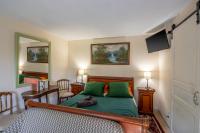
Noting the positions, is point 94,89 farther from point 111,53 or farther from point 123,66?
point 111,53

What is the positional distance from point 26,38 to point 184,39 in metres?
3.16

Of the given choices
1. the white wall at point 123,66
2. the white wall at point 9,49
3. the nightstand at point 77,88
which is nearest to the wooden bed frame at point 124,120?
the white wall at point 9,49

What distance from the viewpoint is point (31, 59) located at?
3293 mm

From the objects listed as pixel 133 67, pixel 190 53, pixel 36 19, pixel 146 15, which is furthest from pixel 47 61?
pixel 190 53

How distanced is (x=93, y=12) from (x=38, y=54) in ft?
6.55

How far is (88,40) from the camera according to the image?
15.0 ft

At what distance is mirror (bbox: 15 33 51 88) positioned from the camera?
2895 mm

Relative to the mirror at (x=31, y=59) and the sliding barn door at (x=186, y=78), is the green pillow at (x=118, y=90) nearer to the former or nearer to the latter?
the sliding barn door at (x=186, y=78)

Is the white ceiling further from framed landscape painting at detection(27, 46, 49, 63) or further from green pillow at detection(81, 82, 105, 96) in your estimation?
green pillow at detection(81, 82, 105, 96)

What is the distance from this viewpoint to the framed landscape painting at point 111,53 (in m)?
4.11

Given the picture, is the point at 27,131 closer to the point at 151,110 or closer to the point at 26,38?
the point at 26,38

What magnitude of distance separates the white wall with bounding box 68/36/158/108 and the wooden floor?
14.4 inches

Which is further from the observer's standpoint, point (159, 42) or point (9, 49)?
point (159, 42)

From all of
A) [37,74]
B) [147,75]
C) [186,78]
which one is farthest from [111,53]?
[186,78]
